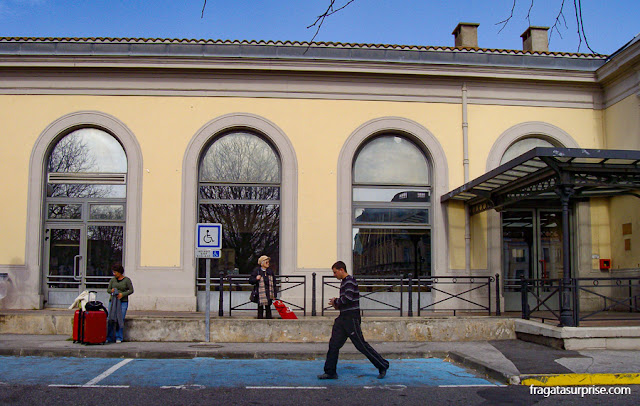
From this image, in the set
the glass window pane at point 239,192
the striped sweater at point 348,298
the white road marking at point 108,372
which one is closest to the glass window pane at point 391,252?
the glass window pane at point 239,192

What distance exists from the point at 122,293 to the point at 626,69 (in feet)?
43.8

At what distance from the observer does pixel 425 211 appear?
16.8 m

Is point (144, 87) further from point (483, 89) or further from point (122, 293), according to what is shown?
point (483, 89)

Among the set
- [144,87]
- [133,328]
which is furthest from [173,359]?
[144,87]

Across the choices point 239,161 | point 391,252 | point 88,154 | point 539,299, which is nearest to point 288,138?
point 239,161

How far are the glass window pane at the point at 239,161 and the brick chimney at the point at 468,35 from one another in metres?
6.43

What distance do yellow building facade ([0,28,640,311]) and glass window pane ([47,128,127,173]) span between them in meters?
0.13

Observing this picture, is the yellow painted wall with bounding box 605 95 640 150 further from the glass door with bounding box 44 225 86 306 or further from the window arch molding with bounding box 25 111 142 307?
the glass door with bounding box 44 225 86 306

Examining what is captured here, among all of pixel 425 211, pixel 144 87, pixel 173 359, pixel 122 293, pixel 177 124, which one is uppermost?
pixel 144 87

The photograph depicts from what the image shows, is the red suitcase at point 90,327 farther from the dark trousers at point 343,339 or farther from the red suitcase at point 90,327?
the dark trousers at point 343,339

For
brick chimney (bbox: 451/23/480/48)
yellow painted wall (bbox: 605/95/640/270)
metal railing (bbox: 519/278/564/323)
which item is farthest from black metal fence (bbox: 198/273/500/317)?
brick chimney (bbox: 451/23/480/48)

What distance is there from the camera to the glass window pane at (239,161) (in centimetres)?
1659

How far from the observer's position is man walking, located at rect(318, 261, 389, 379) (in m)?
9.26

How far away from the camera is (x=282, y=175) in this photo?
16.4 metres
